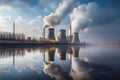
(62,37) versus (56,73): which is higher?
(62,37)

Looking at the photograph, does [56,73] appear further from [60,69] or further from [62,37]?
[62,37]

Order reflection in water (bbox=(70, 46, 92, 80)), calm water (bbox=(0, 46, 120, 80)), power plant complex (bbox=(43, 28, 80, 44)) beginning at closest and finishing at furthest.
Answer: reflection in water (bbox=(70, 46, 92, 80)) → calm water (bbox=(0, 46, 120, 80)) → power plant complex (bbox=(43, 28, 80, 44))

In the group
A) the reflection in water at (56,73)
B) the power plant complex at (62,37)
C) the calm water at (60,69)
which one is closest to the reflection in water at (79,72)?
the calm water at (60,69)

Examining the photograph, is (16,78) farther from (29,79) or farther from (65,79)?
(65,79)

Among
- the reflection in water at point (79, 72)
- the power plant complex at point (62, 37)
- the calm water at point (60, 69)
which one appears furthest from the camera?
the power plant complex at point (62, 37)

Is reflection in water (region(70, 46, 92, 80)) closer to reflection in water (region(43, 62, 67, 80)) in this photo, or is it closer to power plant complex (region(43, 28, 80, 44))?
reflection in water (region(43, 62, 67, 80))

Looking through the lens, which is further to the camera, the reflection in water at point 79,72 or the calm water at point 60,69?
the calm water at point 60,69

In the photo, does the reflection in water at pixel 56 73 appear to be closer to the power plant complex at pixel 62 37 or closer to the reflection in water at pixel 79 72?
the reflection in water at pixel 79 72

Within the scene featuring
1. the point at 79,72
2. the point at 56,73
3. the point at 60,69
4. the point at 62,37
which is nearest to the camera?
the point at 56,73

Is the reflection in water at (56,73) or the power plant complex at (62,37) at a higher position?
the power plant complex at (62,37)

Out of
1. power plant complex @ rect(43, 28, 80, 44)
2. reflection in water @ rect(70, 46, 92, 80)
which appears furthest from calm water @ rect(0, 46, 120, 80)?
power plant complex @ rect(43, 28, 80, 44)

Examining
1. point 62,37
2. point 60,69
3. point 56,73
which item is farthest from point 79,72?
point 62,37

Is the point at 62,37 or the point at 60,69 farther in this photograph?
the point at 62,37
